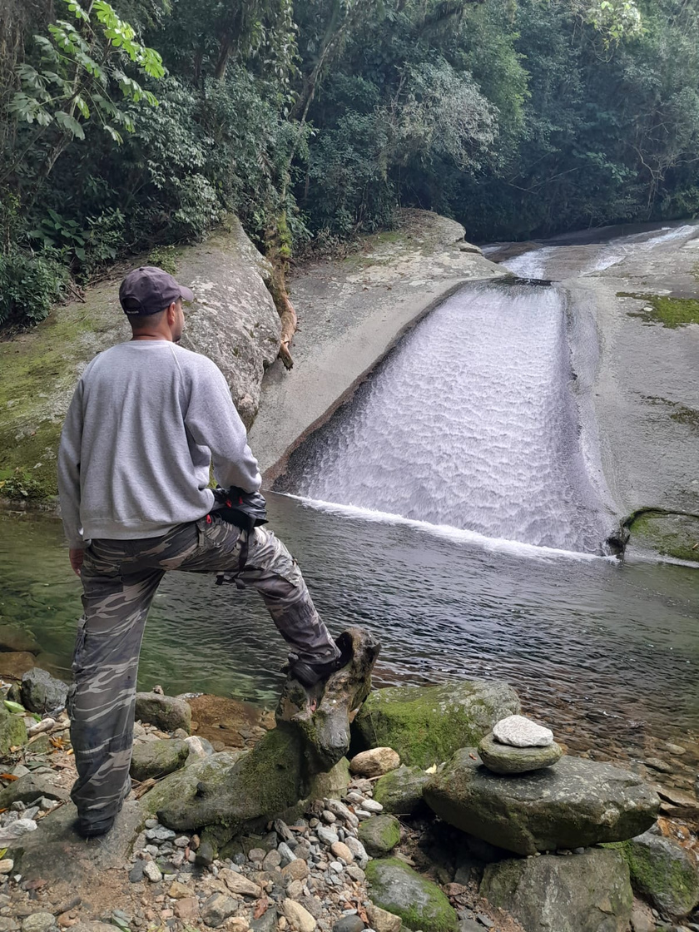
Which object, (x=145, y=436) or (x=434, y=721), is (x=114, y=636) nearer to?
(x=145, y=436)

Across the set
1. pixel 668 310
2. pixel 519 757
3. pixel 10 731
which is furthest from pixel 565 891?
pixel 668 310

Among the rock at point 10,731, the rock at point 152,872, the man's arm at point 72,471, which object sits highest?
the man's arm at point 72,471

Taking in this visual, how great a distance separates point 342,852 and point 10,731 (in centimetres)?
180

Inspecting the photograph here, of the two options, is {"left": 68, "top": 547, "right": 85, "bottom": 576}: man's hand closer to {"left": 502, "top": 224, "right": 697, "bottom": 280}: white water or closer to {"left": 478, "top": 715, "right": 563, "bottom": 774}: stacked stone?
{"left": 478, "top": 715, "right": 563, "bottom": 774}: stacked stone

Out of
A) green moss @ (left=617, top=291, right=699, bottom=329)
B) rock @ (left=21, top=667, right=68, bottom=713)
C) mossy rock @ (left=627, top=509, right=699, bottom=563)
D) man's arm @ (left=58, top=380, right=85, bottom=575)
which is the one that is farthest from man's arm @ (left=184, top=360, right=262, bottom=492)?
green moss @ (left=617, top=291, right=699, bottom=329)

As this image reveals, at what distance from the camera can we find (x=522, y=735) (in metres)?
3.21

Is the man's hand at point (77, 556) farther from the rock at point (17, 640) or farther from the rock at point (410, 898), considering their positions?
the rock at point (17, 640)

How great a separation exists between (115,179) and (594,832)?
45.1ft

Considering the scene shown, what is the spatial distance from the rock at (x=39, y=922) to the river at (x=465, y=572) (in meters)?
2.70

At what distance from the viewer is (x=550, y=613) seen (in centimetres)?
712

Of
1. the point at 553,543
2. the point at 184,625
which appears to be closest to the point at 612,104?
the point at 553,543

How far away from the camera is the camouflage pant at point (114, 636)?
2717mm

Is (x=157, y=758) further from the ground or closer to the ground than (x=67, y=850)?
closer to the ground

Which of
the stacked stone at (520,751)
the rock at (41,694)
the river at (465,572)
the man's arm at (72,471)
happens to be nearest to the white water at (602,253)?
the river at (465,572)
